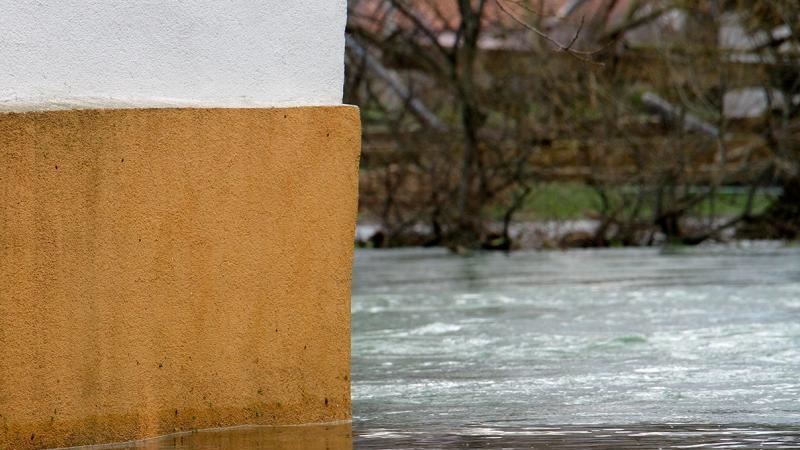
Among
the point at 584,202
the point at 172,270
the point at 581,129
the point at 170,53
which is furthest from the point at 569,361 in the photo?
the point at 584,202

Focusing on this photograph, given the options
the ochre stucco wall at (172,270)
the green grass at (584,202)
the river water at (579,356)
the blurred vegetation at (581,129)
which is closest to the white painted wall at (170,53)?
the ochre stucco wall at (172,270)

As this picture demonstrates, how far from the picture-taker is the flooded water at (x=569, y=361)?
5352 millimetres

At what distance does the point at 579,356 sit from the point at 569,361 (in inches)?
7.9

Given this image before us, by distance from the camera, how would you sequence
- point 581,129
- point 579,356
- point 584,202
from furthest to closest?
point 584,202, point 581,129, point 579,356

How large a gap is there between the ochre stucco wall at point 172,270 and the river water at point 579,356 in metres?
0.48

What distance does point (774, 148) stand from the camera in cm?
1636

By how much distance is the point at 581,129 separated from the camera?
1645cm

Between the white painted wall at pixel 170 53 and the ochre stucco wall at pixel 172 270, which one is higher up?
the white painted wall at pixel 170 53

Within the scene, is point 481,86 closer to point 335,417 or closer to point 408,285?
point 408,285

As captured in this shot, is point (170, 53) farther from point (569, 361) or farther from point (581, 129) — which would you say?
point (581, 129)

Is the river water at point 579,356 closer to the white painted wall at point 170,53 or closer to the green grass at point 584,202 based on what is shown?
the white painted wall at point 170,53

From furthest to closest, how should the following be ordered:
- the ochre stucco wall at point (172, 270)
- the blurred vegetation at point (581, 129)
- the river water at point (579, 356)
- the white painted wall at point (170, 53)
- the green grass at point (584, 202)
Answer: the green grass at point (584, 202) < the blurred vegetation at point (581, 129) < the river water at point (579, 356) < the white painted wall at point (170, 53) < the ochre stucco wall at point (172, 270)

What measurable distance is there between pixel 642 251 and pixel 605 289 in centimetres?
423

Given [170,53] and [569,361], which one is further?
[569,361]
